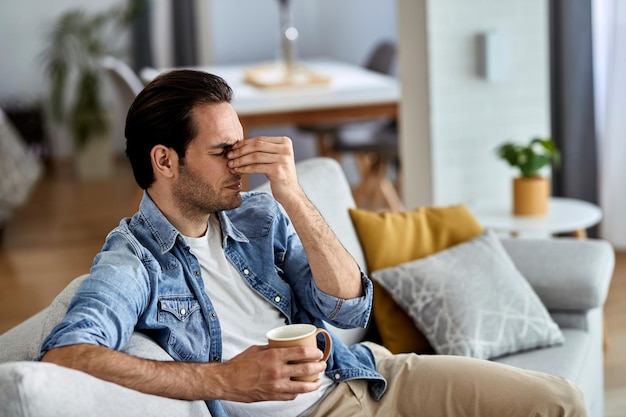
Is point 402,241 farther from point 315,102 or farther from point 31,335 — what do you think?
point 315,102

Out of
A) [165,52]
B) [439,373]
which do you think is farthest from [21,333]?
[165,52]

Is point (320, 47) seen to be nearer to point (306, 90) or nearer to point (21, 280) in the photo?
point (306, 90)

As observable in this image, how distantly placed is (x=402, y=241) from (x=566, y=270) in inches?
18.9

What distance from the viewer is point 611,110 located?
4840 millimetres

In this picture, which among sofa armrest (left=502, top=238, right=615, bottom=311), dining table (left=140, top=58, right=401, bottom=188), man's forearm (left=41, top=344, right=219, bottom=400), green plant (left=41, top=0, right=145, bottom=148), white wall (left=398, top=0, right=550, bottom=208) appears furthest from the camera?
green plant (left=41, top=0, right=145, bottom=148)

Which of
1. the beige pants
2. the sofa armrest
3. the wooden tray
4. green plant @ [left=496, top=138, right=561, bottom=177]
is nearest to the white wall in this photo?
green plant @ [left=496, top=138, right=561, bottom=177]

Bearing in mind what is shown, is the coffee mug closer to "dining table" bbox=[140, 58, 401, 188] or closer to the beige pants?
the beige pants

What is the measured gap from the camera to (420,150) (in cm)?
421

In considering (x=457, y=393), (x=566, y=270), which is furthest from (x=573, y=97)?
(x=457, y=393)

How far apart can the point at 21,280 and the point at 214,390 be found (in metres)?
3.52

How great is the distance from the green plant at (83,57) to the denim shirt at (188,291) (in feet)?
17.4

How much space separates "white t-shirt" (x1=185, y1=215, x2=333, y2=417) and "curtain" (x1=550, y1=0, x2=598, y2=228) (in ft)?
9.79

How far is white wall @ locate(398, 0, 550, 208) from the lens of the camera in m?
4.11

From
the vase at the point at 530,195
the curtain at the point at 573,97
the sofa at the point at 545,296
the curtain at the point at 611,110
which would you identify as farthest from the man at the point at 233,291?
the curtain at the point at 611,110
